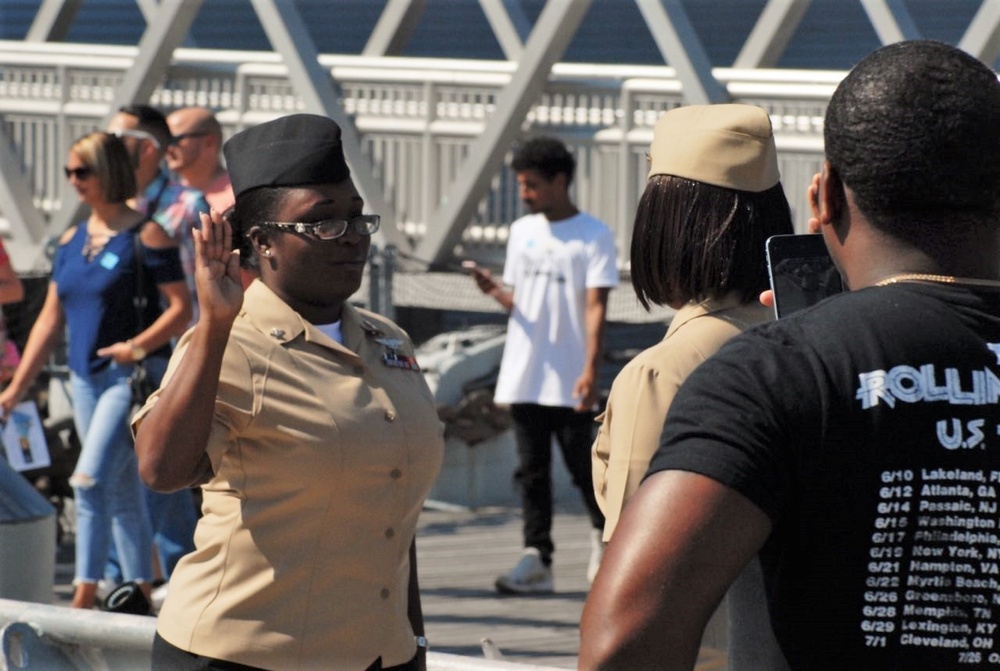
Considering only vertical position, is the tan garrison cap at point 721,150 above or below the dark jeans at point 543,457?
above

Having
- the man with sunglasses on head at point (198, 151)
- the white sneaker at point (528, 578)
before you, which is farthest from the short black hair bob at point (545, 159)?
the white sneaker at point (528, 578)

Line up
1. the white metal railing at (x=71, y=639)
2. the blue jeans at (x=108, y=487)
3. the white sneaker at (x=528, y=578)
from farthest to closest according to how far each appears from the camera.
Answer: the white sneaker at (x=528, y=578) → the blue jeans at (x=108, y=487) → the white metal railing at (x=71, y=639)

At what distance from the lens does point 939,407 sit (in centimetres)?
180

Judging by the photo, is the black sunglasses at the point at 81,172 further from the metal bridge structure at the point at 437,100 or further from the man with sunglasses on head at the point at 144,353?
the metal bridge structure at the point at 437,100

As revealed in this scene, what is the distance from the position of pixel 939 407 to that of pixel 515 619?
553cm

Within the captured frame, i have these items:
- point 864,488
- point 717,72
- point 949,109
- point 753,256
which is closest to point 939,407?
point 864,488

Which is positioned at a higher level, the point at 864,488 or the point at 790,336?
the point at 790,336

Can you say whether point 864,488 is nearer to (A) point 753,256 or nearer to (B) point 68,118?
(A) point 753,256

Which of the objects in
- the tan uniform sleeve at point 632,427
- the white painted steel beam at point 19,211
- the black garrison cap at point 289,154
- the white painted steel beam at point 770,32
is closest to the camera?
the tan uniform sleeve at point 632,427

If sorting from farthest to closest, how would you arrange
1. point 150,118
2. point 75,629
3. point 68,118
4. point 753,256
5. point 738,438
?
point 68,118 → point 150,118 → point 75,629 → point 753,256 → point 738,438

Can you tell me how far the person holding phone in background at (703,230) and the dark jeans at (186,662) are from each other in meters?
0.64

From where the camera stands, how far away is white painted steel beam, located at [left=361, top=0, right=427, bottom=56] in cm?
1398

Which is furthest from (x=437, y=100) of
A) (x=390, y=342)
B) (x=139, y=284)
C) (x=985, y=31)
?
(x=390, y=342)

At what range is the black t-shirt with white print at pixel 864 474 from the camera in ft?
5.75
